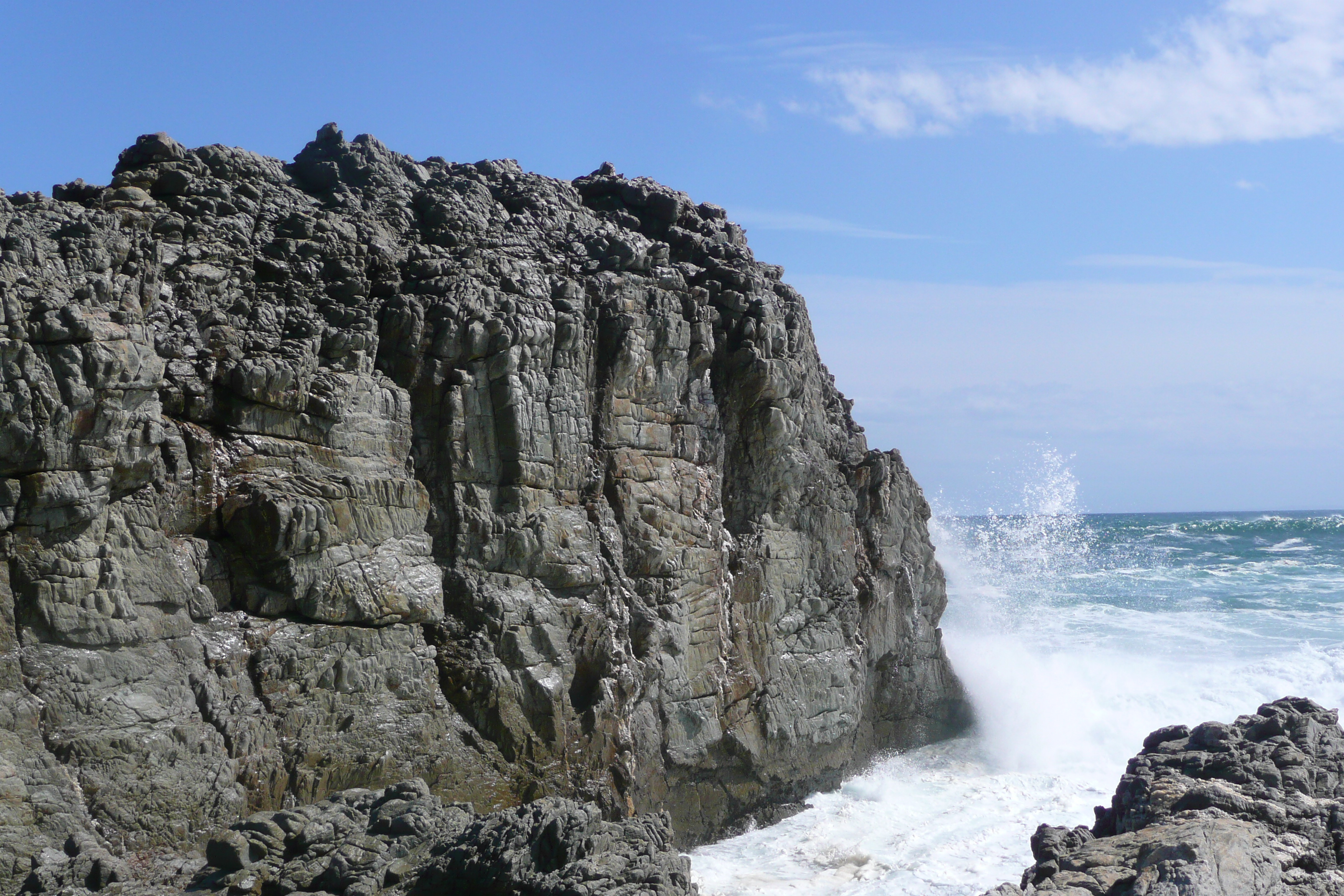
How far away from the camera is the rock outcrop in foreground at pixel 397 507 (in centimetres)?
729

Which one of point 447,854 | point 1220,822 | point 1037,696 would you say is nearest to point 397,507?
point 447,854

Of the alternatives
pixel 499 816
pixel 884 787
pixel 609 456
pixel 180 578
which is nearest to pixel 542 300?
pixel 609 456

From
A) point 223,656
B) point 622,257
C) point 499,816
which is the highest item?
point 622,257

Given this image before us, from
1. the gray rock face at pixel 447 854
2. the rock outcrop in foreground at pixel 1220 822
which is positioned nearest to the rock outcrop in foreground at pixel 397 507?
the gray rock face at pixel 447 854

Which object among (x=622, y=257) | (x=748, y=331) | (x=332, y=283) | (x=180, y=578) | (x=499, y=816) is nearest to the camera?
(x=499, y=816)

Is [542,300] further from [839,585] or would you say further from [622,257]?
[839,585]

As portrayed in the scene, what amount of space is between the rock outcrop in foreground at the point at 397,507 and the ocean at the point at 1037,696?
98 centimetres

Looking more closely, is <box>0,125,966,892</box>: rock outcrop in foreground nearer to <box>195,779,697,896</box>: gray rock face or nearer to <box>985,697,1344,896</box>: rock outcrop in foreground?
<box>195,779,697,896</box>: gray rock face

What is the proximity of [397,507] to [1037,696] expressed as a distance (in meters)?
10.2

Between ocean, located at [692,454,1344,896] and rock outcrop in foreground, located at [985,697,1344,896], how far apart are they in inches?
68.2

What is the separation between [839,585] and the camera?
12.5 metres

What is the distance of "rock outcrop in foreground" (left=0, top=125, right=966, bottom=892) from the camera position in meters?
7.29

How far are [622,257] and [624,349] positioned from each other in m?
0.98

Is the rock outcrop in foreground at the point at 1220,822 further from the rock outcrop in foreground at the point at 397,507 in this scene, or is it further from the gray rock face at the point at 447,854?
the rock outcrop in foreground at the point at 397,507
